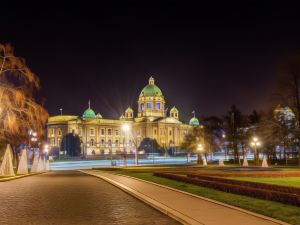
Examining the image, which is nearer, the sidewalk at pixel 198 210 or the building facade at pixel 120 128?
the sidewalk at pixel 198 210

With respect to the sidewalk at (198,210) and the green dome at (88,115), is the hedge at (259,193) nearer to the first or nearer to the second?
the sidewalk at (198,210)

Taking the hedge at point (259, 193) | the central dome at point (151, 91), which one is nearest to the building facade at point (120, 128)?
the central dome at point (151, 91)

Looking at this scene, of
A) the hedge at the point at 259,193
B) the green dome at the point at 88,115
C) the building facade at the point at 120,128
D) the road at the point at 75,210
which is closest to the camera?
the road at the point at 75,210

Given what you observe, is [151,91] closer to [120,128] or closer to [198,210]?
[120,128]

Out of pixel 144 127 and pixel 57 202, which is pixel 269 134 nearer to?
pixel 57 202

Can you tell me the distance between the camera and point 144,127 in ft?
627

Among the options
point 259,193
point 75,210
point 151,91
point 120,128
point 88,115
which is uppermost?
point 151,91

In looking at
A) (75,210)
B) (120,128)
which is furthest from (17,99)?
(120,128)

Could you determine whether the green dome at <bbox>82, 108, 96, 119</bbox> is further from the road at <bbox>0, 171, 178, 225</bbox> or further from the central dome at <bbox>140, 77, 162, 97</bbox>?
the road at <bbox>0, 171, 178, 225</bbox>

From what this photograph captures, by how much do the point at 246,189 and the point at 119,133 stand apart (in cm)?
17782

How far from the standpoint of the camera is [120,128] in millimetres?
194250

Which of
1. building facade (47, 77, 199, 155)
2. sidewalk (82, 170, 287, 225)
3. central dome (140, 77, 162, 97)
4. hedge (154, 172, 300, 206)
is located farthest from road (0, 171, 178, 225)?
central dome (140, 77, 162, 97)

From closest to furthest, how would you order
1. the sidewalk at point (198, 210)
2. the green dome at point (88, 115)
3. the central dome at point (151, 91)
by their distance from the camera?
Result: the sidewalk at point (198, 210) → the central dome at point (151, 91) → the green dome at point (88, 115)

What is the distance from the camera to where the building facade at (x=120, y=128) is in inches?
7264
